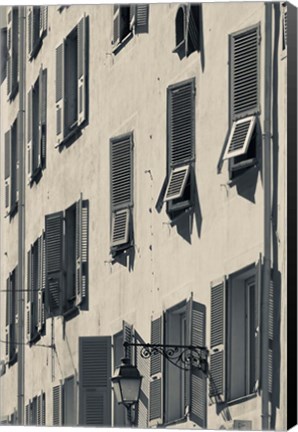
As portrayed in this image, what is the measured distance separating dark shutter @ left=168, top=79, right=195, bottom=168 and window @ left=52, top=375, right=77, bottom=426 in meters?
2.45

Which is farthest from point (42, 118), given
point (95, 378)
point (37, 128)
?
point (95, 378)

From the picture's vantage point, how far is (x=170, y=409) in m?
26.8

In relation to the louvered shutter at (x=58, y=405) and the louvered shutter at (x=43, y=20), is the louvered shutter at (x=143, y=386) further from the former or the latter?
the louvered shutter at (x=43, y=20)

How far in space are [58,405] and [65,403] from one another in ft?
0.29

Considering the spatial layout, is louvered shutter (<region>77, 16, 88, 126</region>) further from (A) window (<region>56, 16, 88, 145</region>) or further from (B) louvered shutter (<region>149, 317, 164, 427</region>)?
(B) louvered shutter (<region>149, 317, 164, 427</region>)

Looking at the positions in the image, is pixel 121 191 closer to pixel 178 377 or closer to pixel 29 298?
pixel 29 298

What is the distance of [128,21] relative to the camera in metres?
27.4

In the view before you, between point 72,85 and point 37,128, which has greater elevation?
point 72,85

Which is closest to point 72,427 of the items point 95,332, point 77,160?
point 95,332

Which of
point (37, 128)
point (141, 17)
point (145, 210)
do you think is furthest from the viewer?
point (37, 128)

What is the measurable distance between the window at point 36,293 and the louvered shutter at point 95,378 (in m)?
0.79

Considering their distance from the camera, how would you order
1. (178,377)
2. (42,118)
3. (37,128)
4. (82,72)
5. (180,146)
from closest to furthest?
(178,377), (180,146), (82,72), (42,118), (37,128)

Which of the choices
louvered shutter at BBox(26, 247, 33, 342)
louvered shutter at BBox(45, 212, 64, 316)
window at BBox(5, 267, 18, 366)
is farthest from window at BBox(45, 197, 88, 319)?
window at BBox(5, 267, 18, 366)

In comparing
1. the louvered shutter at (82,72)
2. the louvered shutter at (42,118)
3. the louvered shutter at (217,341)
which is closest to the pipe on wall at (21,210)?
the louvered shutter at (42,118)
